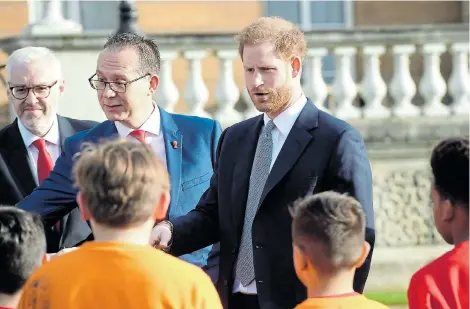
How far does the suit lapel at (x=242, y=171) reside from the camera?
5.37 m

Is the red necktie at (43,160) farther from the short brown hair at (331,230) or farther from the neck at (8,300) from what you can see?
the short brown hair at (331,230)

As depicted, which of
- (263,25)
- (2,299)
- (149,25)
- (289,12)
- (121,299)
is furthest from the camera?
(289,12)

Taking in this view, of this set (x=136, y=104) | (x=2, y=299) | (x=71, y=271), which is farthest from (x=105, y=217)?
(x=136, y=104)

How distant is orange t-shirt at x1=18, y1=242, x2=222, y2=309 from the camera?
401 cm

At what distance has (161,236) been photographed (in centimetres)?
529

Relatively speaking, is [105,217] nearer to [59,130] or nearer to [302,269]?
[302,269]

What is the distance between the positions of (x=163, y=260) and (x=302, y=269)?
0.54 metres

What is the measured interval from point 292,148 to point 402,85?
588 cm

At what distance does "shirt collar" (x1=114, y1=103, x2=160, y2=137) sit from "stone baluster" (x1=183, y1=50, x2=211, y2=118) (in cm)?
465

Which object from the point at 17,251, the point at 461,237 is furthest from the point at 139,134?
the point at 461,237

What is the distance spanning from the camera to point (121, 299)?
402 cm

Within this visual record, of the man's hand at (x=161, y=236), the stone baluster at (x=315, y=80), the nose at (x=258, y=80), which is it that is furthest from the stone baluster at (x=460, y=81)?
the man's hand at (x=161, y=236)

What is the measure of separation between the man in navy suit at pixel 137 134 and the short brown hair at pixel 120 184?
60.8 inches

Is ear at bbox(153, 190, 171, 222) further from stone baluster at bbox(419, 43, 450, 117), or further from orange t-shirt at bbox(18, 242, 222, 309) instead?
stone baluster at bbox(419, 43, 450, 117)
